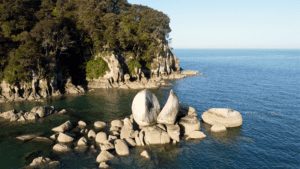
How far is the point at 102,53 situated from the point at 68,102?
23.2 metres

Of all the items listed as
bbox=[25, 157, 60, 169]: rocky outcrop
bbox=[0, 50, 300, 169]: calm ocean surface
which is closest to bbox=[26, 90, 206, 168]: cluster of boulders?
bbox=[0, 50, 300, 169]: calm ocean surface

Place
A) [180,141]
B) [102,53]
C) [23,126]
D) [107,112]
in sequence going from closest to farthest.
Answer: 1. [180,141]
2. [23,126]
3. [107,112]
4. [102,53]

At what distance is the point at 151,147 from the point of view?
39719 mm

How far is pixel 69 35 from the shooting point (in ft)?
250

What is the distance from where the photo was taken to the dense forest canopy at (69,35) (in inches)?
2584

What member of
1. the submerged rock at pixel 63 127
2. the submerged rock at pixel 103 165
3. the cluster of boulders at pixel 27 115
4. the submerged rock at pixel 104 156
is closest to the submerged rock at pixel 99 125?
the submerged rock at pixel 63 127

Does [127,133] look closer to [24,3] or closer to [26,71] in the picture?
[26,71]

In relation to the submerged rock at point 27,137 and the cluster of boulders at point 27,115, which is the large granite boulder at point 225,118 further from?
the cluster of boulders at point 27,115

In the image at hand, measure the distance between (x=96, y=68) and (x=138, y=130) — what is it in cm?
4144

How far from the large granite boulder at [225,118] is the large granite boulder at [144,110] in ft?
33.1

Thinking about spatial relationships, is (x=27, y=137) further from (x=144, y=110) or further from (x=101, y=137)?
(x=144, y=110)

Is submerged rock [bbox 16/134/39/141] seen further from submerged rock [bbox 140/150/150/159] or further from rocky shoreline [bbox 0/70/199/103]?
rocky shoreline [bbox 0/70/199/103]

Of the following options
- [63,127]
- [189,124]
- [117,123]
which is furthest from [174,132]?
[63,127]

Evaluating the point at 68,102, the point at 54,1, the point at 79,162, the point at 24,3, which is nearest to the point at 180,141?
the point at 79,162
